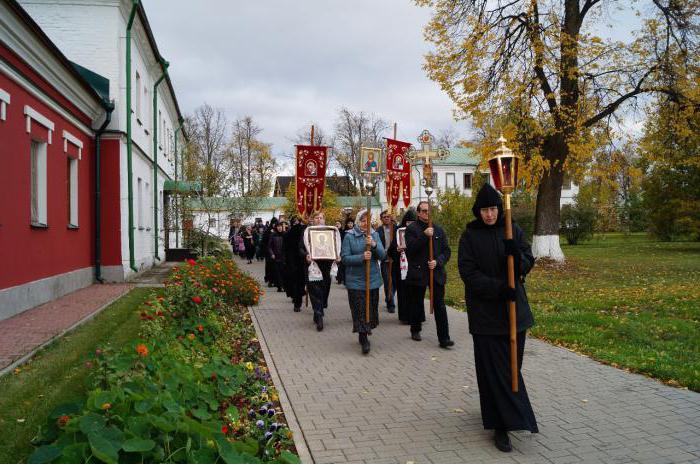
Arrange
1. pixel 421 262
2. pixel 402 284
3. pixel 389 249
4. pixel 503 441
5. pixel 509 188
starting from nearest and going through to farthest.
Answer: pixel 503 441 → pixel 509 188 → pixel 421 262 → pixel 402 284 → pixel 389 249

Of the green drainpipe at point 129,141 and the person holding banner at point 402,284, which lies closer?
the person holding banner at point 402,284

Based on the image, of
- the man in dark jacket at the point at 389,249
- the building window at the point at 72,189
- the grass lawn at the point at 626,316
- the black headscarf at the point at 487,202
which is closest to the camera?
the black headscarf at the point at 487,202

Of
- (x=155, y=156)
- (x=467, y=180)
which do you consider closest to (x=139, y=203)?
(x=155, y=156)

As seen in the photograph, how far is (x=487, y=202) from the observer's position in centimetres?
491

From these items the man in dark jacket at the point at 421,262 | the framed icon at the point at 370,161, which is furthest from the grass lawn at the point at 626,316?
the framed icon at the point at 370,161

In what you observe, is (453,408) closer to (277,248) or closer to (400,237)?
(400,237)

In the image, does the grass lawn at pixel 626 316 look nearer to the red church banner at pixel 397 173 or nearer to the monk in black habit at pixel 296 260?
the red church banner at pixel 397 173

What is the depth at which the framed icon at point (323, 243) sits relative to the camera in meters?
10.3

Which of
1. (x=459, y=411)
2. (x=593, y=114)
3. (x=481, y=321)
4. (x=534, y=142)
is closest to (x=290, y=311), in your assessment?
(x=459, y=411)

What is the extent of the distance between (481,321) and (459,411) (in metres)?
1.22

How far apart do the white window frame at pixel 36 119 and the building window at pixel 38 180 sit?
1.04 ft

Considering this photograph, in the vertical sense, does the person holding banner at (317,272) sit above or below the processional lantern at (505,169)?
below

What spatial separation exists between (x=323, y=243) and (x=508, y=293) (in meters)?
5.89

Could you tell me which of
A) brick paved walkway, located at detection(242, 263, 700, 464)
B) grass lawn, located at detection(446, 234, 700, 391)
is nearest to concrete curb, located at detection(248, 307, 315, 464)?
brick paved walkway, located at detection(242, 263, 700, 464)
